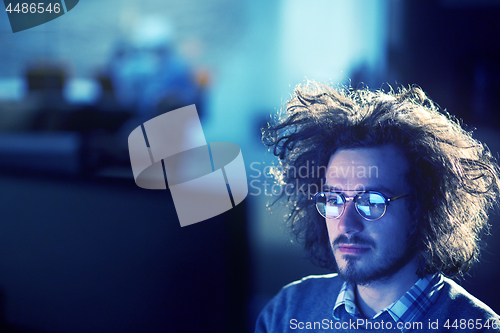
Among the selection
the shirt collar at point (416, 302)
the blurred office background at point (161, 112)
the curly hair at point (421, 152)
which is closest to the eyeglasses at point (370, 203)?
the curly hair at point (421, 152)

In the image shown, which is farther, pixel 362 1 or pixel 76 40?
pixel 76 40

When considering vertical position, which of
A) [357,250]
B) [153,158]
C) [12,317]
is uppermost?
[153,158]

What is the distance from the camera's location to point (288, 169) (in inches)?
48.1

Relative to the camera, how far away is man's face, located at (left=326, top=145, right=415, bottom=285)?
88cm

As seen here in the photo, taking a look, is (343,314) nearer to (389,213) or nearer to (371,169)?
(389,213)

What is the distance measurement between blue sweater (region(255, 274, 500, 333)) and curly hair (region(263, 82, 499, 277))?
0.10 m

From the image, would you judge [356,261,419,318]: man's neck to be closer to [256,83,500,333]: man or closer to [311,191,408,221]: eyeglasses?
[256,83,500,333]: man

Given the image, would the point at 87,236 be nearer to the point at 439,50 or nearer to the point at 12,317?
the point at 12,317

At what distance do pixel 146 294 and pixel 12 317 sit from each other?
52 cm

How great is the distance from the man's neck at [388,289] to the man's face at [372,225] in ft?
0.08

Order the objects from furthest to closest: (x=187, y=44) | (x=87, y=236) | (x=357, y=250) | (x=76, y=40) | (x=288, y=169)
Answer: (x=187, y=44) < (x=76, y=40) < (x=87, y=236) < (x=288, y=169) < (x=357, y=250)

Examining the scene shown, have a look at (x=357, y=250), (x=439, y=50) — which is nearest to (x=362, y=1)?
(x=439, y=50)

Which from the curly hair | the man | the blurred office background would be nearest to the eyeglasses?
the man

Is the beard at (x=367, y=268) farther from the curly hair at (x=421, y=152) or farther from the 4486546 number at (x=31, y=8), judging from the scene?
the 4486546 number at (x=31, y=8)
